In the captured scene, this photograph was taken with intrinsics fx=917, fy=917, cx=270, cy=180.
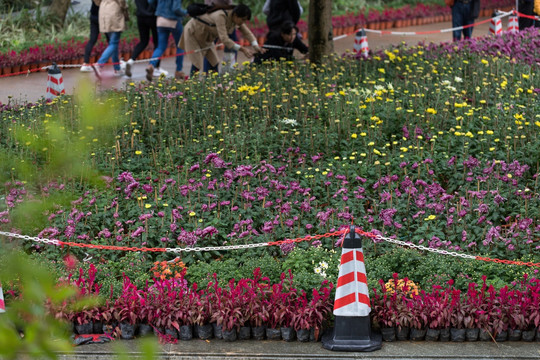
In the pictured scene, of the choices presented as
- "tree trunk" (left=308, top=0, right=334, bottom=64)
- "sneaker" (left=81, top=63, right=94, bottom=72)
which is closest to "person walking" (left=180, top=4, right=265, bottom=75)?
"tree trunk" (left=308, top=0, right=334, bottom=64)

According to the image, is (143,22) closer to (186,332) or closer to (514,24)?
(514,24)

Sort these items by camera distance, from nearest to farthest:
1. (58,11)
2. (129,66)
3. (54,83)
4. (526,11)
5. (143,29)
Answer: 1. (54,83)
2. (129,66)
3. (143,29)
4. (526,11)
5. (58,11)

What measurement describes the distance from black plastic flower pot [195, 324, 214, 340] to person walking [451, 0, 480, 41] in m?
11.3

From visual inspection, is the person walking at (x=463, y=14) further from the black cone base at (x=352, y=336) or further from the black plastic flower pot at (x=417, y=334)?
the black cone base at (x=352, y=336)

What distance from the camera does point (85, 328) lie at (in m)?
5.72

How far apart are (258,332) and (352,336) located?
58 centimetres

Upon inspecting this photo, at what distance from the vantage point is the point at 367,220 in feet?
23.9

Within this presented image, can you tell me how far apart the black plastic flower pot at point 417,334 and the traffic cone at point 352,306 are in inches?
9.2

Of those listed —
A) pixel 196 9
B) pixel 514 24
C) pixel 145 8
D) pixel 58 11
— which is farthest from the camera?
pixel 58 11

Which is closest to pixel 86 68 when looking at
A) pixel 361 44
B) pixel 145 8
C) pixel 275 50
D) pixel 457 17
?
pixel 145 8

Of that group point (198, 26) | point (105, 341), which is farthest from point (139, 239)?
point (198, 26)

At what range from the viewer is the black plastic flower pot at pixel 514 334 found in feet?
18.5

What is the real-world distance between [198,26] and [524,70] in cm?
427

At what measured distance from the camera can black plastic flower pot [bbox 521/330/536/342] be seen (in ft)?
18.5
